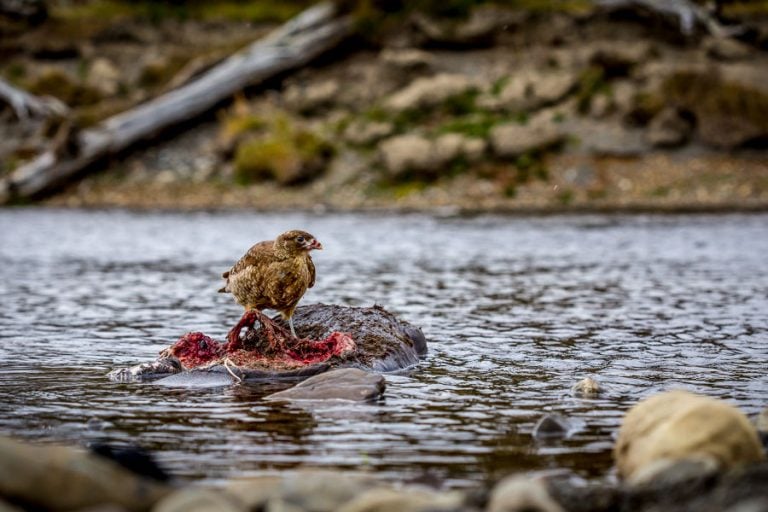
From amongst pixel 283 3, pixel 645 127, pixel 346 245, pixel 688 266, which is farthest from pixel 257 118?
pixel 688 266

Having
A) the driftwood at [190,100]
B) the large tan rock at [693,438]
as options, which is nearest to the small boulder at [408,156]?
the driftwood at [190,100]

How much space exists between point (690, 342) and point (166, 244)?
18860 millimetres

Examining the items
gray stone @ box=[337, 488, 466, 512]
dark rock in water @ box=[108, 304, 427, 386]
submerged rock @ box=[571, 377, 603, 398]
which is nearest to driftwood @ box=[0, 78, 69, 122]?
dark rock in water @ box=[108, 304, 427, 386]

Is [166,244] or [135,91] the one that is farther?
[135,91]

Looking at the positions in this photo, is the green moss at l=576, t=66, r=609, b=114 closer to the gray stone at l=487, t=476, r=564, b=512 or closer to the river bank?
the river bank

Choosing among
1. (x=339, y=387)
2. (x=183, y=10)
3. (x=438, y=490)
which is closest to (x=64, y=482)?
(x=438, y=490)

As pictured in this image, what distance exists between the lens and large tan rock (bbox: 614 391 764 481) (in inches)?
320

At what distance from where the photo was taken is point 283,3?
5622cm

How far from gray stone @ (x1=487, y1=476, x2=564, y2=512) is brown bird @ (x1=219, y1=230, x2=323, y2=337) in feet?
19.6

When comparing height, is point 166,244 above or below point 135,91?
below

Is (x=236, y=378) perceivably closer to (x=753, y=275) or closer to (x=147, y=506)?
(x=147, y=506)

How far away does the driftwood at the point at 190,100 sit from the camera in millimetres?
44531

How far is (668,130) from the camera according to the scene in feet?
137

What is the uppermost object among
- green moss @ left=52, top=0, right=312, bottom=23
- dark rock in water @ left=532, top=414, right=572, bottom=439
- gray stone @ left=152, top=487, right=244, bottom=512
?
green moss @ left=52, top=0, right=312, bottom=23
